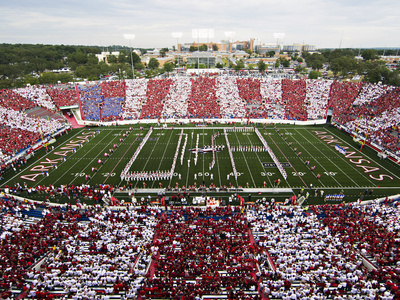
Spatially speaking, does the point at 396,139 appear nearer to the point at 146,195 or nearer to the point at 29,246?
the point at 146,195

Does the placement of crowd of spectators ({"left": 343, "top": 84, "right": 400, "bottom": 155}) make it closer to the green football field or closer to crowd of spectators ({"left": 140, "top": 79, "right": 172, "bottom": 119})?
the green football field

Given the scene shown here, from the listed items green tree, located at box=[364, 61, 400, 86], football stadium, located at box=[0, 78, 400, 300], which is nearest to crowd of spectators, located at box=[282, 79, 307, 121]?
football stadium, located at box=[0, 78, 400, 300]

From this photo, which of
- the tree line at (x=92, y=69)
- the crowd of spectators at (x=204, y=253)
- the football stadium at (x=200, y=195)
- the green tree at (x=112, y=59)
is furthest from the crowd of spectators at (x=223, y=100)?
the green tree at (x=112, y=59)

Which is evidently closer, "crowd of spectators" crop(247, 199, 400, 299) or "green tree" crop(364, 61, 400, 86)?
"crowd of spectators" crop(247, 199, 400, 299)

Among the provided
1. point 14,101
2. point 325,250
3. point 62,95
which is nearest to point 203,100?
point 62,95

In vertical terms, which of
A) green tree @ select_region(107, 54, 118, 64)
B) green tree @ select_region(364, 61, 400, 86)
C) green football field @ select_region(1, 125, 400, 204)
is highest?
green tree @ select_region(107, 54, 118, 64)

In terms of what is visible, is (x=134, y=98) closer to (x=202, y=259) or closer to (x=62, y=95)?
(x=62, y=95)

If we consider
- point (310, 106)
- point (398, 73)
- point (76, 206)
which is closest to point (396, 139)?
point (310, 106)
